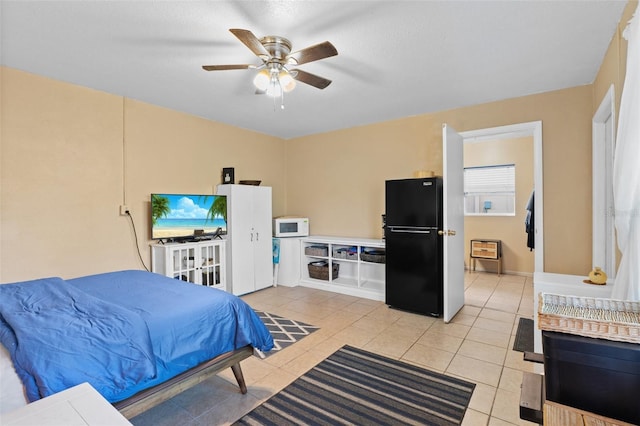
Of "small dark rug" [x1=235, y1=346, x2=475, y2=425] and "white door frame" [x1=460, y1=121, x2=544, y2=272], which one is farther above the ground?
"white door frame" [x1=460, y1=121, x2=544, y2=272]

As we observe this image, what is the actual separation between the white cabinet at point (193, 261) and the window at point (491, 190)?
475 centimetres

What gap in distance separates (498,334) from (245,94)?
3.59 meters

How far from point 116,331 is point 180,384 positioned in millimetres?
493

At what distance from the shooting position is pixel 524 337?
2920 millimetres

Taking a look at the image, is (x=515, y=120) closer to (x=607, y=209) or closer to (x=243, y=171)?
(x=607, y=209)

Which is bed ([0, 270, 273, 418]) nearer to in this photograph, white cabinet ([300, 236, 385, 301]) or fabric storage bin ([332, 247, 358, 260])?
white cabinet ([300, 236, 385, 301])

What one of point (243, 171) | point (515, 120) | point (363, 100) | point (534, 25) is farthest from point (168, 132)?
point (515, 120)

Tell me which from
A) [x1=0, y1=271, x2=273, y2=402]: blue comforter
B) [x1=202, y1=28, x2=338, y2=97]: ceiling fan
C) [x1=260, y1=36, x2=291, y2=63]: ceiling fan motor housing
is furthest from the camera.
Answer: [x1=260, y1=36, x2=291, y2=63]: ceiling fan motor housing

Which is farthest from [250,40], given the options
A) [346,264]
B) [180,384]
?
[346,264]

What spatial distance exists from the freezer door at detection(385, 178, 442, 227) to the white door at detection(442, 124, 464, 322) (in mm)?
113

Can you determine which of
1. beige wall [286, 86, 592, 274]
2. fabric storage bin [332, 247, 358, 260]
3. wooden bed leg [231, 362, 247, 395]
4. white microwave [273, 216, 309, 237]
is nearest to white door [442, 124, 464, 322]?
beige wall [286, 86, 592, 274]

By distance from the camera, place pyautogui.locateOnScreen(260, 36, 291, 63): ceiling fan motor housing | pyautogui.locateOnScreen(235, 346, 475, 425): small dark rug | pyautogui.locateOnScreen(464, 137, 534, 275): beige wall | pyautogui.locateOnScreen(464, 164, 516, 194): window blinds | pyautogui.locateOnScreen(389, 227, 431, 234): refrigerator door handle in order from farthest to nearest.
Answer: pyautogui.locateOnScreen(464, 164, 516, 194): window blinds < pyautogui.locateOnScreen(464, 137, 534, 275): beige wall < pyautogui.locateOnScreen(389, 227, 431, 234): refrigerator door handle < pyautogui.locateOnScreen(260, 36, 291, 63): ceiling fan motor housing < pyautogui.locateOnScreen(235, 346, 475, 425): small dark rug

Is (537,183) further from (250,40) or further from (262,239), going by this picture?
(262,239)

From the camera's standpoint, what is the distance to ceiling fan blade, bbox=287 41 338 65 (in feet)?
6.26
